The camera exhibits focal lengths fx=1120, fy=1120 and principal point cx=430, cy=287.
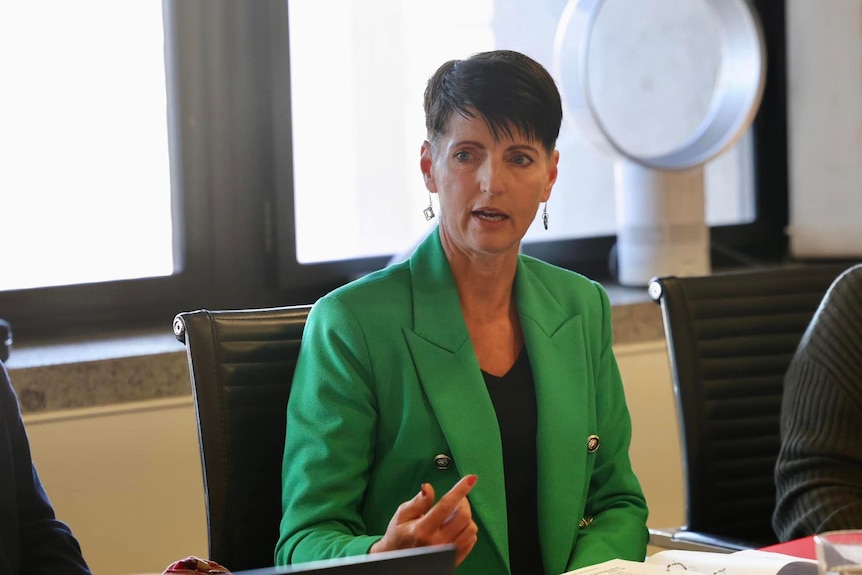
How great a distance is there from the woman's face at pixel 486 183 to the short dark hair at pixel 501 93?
14 millimetres

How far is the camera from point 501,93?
1523 mm

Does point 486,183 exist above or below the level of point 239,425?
above

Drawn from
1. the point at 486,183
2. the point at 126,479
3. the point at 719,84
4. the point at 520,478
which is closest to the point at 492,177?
the point at 486,183

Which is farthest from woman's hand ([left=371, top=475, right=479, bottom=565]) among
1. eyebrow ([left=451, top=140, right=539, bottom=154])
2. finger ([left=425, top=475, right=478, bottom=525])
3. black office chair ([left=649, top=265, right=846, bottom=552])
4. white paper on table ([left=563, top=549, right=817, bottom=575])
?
black office chair ([left=649, top=265, right=846, bottom=552])

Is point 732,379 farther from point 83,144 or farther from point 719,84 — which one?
point 83,144

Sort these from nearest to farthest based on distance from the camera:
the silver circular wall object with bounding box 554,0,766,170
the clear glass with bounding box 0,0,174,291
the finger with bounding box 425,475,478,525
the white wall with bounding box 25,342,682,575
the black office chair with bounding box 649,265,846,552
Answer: the finger with bounding box 425,475,478,525
the black office chair with bounding box 649,265,846,552
the white wall with bounding box 25,342,682,575
the clear glass with bounding box 0,0,174,291
the silver circular wall object with bounding box 554,0,766,170

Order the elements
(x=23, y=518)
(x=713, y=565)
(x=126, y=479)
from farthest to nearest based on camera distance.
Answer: (x=126, y=479), (x=23, y=518), (x=713, y=565)

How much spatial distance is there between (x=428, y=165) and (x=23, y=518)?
73 cm

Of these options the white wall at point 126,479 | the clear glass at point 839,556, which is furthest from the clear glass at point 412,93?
the clear glass at point 839,556

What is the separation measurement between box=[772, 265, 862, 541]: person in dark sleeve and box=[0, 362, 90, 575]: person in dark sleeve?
1034mm

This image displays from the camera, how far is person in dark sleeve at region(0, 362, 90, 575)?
1.41 meters

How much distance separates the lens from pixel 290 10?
252cm

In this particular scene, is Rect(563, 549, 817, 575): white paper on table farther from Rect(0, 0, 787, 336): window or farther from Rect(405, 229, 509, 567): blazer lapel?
Rect(0, 0, 787, 336): window

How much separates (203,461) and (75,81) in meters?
1.13
